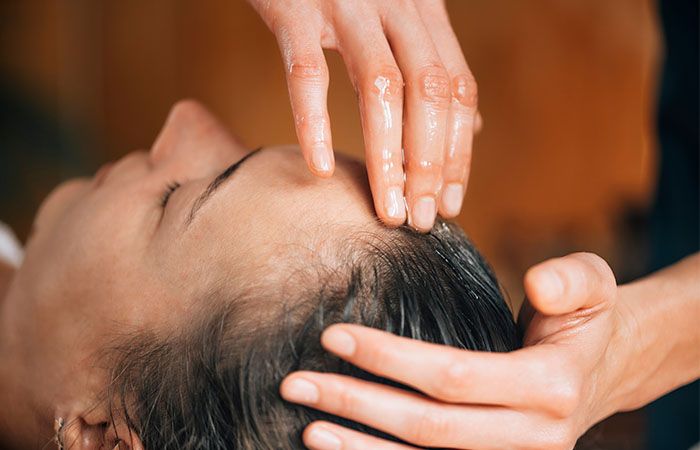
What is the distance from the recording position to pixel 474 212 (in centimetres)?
391

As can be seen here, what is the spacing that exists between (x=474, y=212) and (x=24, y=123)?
8.32 feet

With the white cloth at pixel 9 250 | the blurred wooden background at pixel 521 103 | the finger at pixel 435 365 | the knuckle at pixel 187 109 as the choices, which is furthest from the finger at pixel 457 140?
the blurred wooden background at pixel 521 103

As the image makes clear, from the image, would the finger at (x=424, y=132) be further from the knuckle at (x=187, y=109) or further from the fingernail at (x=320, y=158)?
the knuckle at (x=187, y=109)

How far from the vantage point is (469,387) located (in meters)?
0.65

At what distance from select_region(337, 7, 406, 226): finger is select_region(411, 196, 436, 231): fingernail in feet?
0.04

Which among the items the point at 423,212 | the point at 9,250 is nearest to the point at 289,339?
the point at 423,212

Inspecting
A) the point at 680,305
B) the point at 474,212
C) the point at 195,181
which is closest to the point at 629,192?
the point at 474,212

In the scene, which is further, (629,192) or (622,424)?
(629,192)

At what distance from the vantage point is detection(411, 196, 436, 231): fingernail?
0.82 m

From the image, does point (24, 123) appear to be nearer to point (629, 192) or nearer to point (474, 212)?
point (474, 212)

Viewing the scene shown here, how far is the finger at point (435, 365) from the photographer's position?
0.64 metres

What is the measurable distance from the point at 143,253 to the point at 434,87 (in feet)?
1.32

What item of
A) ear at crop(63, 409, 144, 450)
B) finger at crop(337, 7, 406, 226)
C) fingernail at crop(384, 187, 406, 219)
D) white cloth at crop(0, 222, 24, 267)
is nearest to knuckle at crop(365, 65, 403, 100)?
finger at crop(337, 7, 406, 226)

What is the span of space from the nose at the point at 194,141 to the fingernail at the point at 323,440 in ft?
1.49
